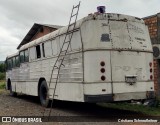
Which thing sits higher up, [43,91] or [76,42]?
[76,42]

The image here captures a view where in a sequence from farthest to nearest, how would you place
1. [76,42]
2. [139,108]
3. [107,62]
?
[139,108] < [76,42] < [107,62]

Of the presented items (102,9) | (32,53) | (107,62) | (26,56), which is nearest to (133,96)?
(107,62)

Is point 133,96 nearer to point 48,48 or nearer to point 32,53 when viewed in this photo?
point 48,48

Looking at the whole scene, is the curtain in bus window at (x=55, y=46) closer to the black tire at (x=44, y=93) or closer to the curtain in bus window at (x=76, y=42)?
the curtain in bus window at (x=76, y=42)

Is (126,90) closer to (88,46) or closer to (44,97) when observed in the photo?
(88,46)

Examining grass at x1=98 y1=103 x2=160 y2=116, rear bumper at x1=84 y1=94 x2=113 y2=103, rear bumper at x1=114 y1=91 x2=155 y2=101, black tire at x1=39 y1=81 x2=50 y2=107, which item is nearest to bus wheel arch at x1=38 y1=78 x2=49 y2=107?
black tire at x1=39 y1=81 x2=50 y2=107

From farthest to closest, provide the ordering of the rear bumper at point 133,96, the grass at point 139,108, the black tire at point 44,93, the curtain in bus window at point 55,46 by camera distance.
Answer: the black tire at point 44,93
the curtain in bus window at point 55,46
the grass at point 139,108
the rear bumper at point 133,96

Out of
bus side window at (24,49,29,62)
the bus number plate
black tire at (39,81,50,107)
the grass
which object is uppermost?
bus side window at (24,49,29,62)

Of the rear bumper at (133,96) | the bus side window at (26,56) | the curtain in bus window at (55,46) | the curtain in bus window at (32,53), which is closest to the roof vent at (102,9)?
the curtain in bus window at (55,46)

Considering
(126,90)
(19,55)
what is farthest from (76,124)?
(19,55)

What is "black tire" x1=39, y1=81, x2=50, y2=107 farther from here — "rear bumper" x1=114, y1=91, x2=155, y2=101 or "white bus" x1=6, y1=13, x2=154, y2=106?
"rear bumper" x1=114, y1=91, x2=155, y2=101

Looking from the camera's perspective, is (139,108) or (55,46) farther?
(139,108)

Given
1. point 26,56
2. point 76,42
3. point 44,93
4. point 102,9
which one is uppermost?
point 102,9

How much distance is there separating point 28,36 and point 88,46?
3767cm
